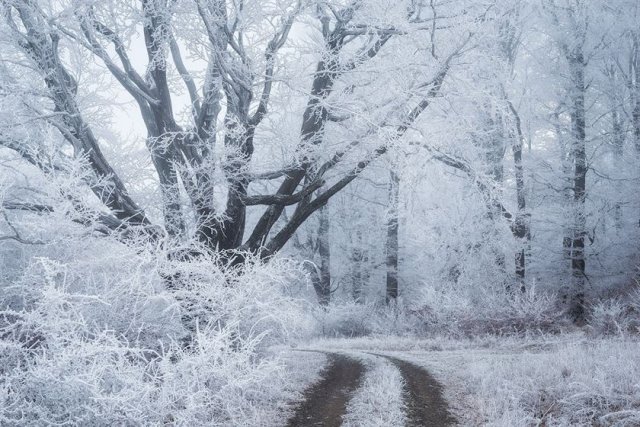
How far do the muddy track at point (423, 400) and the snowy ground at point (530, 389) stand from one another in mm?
140

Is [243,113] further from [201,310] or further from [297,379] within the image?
[297,379]

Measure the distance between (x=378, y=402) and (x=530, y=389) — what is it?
6.97ft

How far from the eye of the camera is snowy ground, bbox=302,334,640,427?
19.0 ft

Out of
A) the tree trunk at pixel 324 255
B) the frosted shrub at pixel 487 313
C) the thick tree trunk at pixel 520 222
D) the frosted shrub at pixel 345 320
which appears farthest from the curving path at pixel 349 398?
the tree trunk at pixel 324 255

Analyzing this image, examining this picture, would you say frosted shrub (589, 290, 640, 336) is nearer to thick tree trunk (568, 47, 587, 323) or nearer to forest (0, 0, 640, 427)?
forest (0, 0, 640, 427)

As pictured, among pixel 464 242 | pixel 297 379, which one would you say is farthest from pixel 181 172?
pixel 464 242

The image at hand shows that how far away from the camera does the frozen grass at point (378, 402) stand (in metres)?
6.16

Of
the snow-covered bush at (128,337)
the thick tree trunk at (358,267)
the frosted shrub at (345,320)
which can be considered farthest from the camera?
the thick tree trunk at (358,267)

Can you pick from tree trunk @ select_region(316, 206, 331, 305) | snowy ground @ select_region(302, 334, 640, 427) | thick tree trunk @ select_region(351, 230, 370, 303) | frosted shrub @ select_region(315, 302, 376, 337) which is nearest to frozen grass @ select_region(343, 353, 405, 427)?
snowy ground @ select_region(302, 334, 640, 427)

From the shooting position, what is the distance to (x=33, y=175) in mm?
8609

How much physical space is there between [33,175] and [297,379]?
577cm

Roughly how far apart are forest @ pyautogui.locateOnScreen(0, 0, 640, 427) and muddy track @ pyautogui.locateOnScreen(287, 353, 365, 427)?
0.07 m

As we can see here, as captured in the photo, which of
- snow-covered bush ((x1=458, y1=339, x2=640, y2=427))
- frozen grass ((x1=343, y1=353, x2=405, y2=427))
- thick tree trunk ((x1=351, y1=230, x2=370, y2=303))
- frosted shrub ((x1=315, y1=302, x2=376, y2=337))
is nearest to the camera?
snow-covered bush ((x1=458, y1=339, x2=640, y2=427))

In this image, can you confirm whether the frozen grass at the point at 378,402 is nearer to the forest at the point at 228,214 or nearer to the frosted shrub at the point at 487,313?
the forest at the point at 228,214
